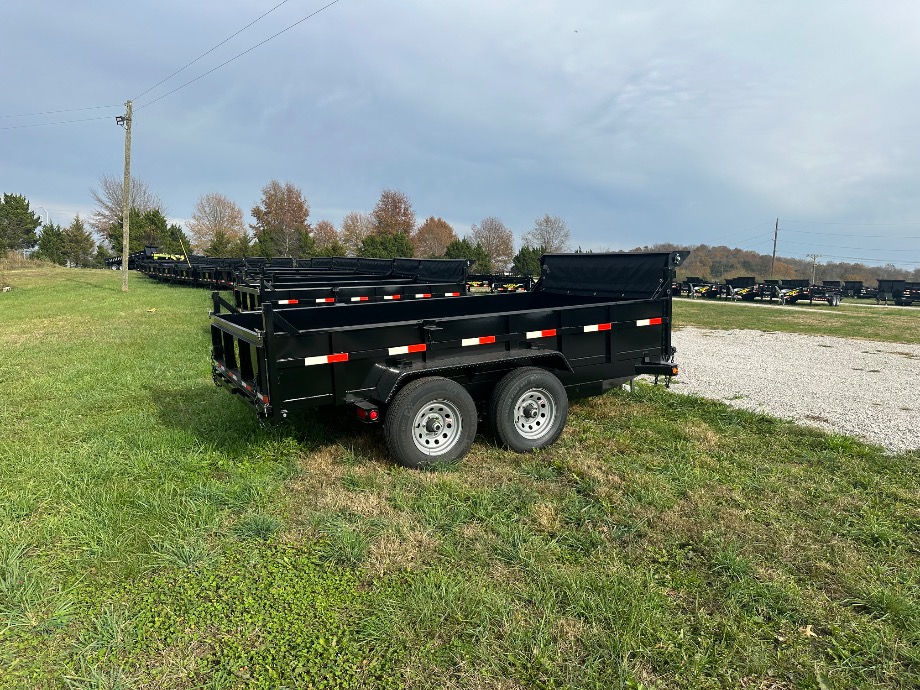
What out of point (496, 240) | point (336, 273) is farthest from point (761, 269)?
point (336, 273)

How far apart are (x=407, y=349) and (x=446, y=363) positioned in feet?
1.08

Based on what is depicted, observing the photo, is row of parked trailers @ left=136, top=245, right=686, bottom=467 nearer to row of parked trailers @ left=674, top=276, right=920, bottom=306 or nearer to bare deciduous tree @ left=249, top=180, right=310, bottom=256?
row of parked trailers @ left=674, top=276, right=920, bottom=306

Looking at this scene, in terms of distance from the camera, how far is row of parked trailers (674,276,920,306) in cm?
2753

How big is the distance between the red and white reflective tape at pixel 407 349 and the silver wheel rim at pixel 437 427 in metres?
0.42

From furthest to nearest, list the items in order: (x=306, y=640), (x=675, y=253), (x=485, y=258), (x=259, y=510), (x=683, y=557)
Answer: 1. (x=485, y=258)
2. (x=675, y=253)
3. (x=259, y=510)
4. (x=683, y=557)
5. (x=306, y=640)

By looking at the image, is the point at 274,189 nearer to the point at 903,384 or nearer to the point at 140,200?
the point at 140,200

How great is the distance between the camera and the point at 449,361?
4457 mm

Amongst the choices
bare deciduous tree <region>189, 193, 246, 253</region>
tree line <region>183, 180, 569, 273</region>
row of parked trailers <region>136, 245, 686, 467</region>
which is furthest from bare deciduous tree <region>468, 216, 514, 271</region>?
row of parked trailers <region>136, 245, 686, 467</region>

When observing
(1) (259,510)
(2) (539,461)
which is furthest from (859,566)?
(1) (259,510)

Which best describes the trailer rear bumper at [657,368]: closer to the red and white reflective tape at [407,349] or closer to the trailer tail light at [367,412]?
the red and white reflective tape at [407,349]

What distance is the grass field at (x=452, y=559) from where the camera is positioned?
2428 millimetres

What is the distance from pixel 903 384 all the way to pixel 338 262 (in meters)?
19.5

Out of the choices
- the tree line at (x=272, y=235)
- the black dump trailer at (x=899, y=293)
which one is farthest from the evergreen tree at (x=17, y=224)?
the black dump trailer at (x=899, y=293)

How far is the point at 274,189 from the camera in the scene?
2495 inches
